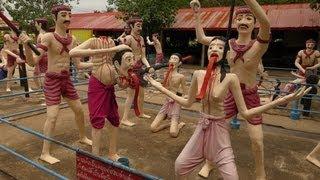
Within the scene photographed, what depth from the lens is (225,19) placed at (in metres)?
18.1

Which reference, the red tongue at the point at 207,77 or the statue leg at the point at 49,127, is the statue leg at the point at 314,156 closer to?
the red tongue at the point at 207,77

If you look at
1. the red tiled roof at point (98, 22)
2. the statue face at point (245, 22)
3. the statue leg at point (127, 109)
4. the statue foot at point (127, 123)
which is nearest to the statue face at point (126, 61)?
the statue face at point (245, 22)

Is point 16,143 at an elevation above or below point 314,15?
below

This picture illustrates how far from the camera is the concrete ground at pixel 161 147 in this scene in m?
4.90

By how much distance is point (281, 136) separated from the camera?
6.53m

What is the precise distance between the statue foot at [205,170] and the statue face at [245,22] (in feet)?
6.15

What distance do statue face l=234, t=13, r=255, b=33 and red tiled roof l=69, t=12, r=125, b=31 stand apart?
16443 millimetres

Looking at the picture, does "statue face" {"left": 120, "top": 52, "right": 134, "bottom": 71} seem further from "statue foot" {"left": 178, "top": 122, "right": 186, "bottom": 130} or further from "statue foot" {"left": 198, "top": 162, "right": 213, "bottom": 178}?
"statue foot" {"left": 178, "top": 122, "right": 186, "bottom": 130}

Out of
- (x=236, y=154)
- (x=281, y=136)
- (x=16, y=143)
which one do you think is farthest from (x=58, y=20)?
(x=281, y=136)

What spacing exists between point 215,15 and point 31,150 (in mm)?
15005

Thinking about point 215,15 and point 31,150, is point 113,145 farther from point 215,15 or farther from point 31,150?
point 215,15

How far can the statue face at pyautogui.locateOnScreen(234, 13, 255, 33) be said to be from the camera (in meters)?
4.20

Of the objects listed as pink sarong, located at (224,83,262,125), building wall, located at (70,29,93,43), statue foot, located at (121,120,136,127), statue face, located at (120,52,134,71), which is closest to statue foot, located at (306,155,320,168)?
pink sarong, located at (224,83,262,125)

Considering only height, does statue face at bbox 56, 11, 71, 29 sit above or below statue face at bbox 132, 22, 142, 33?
above
